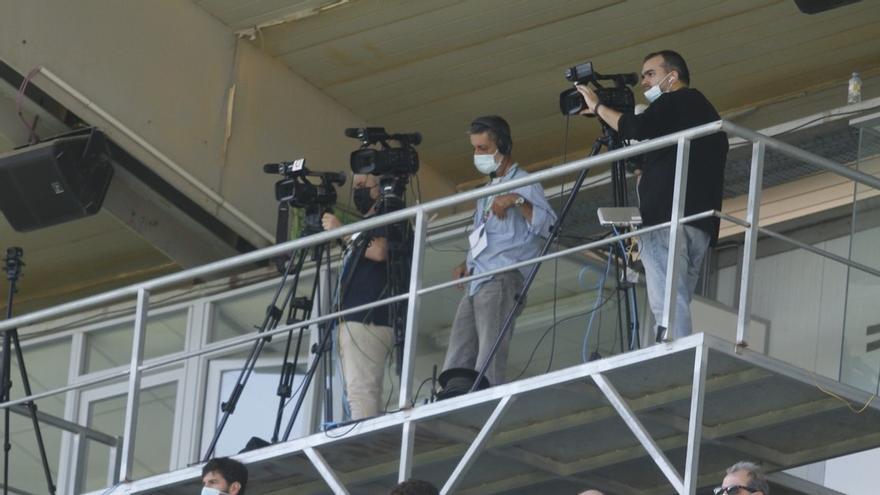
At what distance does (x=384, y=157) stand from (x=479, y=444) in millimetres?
1799

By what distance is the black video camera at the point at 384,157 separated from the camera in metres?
10.1

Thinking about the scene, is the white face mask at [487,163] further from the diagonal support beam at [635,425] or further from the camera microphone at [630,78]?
the diagonal support beam at [635,425]

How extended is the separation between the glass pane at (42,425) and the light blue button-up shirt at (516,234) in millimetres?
5841

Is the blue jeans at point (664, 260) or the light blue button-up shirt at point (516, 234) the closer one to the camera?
the blue jeans at point (664, 260)

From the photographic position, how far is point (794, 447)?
9648 millimetres

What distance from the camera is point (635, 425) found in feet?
28.0

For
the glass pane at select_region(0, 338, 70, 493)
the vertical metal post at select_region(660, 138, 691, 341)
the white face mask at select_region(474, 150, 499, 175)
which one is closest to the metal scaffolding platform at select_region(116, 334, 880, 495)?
the vertical metal post at select_region(660, 138, 691, 341)

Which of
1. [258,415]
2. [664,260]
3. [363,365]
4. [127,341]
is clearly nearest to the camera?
[664,260]

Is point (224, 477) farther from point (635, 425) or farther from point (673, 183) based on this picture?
point (673, 183)

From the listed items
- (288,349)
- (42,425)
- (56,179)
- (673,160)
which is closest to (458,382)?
(288,349)

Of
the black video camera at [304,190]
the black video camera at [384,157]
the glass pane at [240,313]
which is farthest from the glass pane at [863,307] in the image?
the glass pane at [240,313]

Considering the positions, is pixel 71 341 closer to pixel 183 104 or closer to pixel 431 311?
pixel 183 104

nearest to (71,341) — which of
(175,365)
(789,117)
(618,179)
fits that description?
(175,365)

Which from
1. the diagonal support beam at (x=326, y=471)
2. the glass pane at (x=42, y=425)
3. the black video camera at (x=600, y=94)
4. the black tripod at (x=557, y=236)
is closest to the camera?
the black tripod at (x=557, y=236)
